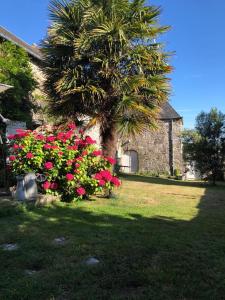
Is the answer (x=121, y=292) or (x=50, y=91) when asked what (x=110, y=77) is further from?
(x=121, y=292)

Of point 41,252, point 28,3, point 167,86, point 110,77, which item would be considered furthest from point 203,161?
point 41,252

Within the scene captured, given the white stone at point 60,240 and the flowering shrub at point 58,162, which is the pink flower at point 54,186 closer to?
the flowering shrub at point 58,162

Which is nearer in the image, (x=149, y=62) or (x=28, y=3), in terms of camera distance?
(x=149, y=62)

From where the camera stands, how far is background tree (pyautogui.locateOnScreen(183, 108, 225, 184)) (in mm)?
16766

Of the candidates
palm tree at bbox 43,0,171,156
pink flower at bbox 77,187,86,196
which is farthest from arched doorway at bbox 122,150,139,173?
pink flower at bbox 77,187,86,196

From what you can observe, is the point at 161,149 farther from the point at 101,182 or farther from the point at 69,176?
the point at 69,176

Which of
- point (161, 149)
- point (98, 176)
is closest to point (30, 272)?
point (98, 176)

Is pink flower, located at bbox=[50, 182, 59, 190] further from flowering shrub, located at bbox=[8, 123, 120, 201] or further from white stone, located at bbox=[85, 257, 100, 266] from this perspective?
white stone, located at bbox=[85, 257, 100, 266]

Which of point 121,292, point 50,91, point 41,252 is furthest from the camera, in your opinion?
point 50,91

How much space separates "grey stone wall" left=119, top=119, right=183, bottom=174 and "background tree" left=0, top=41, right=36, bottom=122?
47.9 ft

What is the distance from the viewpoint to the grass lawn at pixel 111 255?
112 inches

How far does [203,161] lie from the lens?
667 inches

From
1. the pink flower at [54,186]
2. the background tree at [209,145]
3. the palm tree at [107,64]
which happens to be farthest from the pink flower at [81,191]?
the background tree at [209,145]

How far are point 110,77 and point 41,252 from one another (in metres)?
6.14
